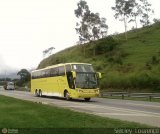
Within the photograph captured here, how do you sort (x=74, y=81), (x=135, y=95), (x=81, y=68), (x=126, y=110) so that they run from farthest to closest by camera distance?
(x=135, y=95), (x=81, y=68), (x=74, y=81), (x=126, y=110)

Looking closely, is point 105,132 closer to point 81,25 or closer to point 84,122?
point 84,122

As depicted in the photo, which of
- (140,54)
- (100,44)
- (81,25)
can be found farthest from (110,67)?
(81,25)

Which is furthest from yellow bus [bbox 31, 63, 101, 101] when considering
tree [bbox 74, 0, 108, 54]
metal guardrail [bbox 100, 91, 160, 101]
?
tree [bbox 74, 0, 108, 54]

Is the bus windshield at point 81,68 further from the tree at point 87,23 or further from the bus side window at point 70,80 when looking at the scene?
the tree at point 87,23

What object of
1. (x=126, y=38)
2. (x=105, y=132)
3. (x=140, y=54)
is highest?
(x=126, y=38)

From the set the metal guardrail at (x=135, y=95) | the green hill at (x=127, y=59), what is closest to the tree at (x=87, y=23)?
the green hill at (x=127, y=59)

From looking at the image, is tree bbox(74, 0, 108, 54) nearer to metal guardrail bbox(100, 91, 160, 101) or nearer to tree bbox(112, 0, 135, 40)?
tree bbox(112, 0, 135, 40)

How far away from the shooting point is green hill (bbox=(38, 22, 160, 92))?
181ft

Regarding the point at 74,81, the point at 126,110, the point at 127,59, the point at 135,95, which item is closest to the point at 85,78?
the point at 74,81

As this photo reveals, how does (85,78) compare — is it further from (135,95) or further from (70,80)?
(135,95)

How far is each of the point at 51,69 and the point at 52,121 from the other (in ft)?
93.8

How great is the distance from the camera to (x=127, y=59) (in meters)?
78.8

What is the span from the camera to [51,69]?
142 ft

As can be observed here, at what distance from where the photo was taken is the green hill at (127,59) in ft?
181
